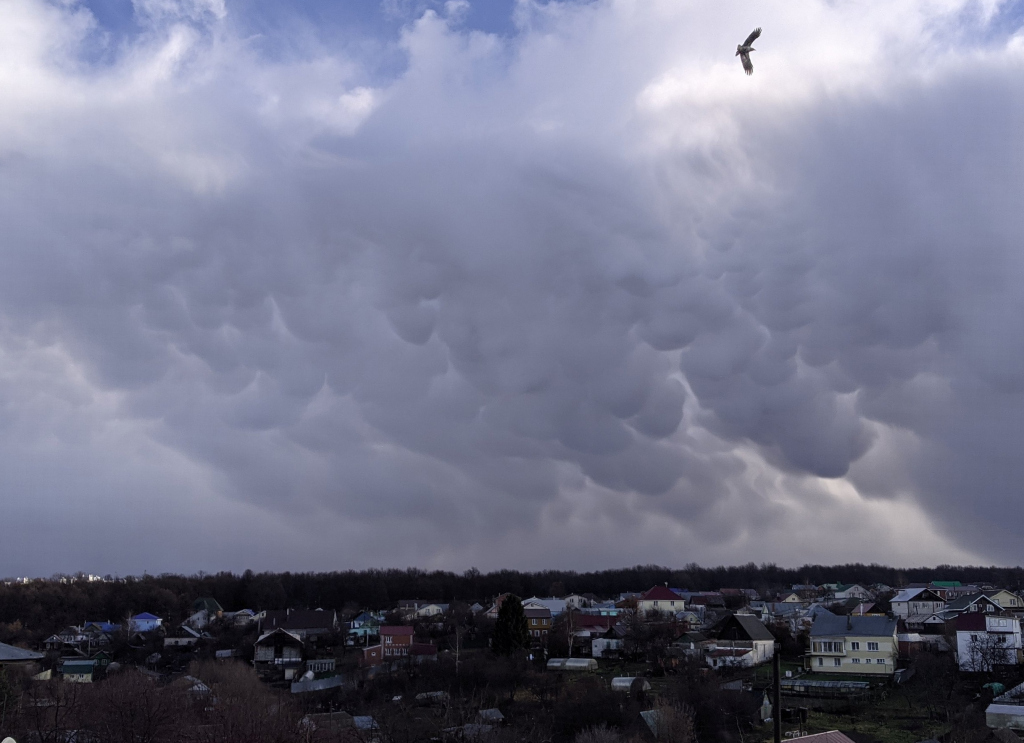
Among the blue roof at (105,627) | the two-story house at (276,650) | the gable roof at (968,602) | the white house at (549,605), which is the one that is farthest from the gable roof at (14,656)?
the blue roof at (105,627)

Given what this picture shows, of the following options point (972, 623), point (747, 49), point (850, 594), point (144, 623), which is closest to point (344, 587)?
point (144, 623)

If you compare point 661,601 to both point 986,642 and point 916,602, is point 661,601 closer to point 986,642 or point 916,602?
point 916,602

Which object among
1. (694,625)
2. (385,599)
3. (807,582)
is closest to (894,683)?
(694,625)

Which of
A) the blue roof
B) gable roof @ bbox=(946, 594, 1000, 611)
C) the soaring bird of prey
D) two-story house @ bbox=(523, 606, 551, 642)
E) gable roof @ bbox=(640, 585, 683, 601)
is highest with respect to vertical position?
the soaring bird of prey

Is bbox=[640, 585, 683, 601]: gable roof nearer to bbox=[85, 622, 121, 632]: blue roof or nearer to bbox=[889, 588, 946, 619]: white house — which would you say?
bbox=[889, 588, 946, 619]: white house

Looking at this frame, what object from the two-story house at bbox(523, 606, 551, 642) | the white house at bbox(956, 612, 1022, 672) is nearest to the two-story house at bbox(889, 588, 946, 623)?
the white house at bbox(956, 612, 1022, 672)

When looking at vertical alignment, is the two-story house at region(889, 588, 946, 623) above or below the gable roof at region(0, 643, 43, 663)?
below
